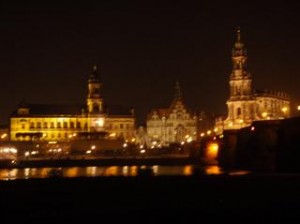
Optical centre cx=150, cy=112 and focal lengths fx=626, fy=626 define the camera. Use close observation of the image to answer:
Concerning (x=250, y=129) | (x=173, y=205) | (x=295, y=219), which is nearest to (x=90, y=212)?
(x=173, y=205)

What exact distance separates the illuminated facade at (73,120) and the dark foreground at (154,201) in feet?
367

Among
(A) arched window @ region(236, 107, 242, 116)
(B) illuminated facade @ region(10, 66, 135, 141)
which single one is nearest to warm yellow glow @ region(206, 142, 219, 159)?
(A) arched window @ region(236, 107, 242, 116)

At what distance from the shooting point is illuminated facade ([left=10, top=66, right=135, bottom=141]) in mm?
169000

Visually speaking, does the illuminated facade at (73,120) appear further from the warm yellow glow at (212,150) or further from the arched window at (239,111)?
the warm yellow glow at (212,150)

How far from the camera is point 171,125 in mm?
178375

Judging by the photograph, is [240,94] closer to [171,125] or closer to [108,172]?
[171,125]

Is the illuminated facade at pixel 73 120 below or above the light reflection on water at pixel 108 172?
above

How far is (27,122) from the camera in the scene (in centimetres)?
17100

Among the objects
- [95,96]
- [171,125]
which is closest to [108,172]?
[95,96]

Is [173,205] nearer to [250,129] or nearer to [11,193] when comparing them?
[11,193]

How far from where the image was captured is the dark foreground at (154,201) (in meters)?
32.5

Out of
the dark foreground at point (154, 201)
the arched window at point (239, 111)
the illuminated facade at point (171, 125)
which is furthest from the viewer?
the illuminated facade at point (171, 125)

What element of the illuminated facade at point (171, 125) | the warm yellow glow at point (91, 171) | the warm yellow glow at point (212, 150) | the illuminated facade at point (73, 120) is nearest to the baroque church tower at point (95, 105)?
the illuminated facade at point (73, 120)

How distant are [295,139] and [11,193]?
31510 mm
